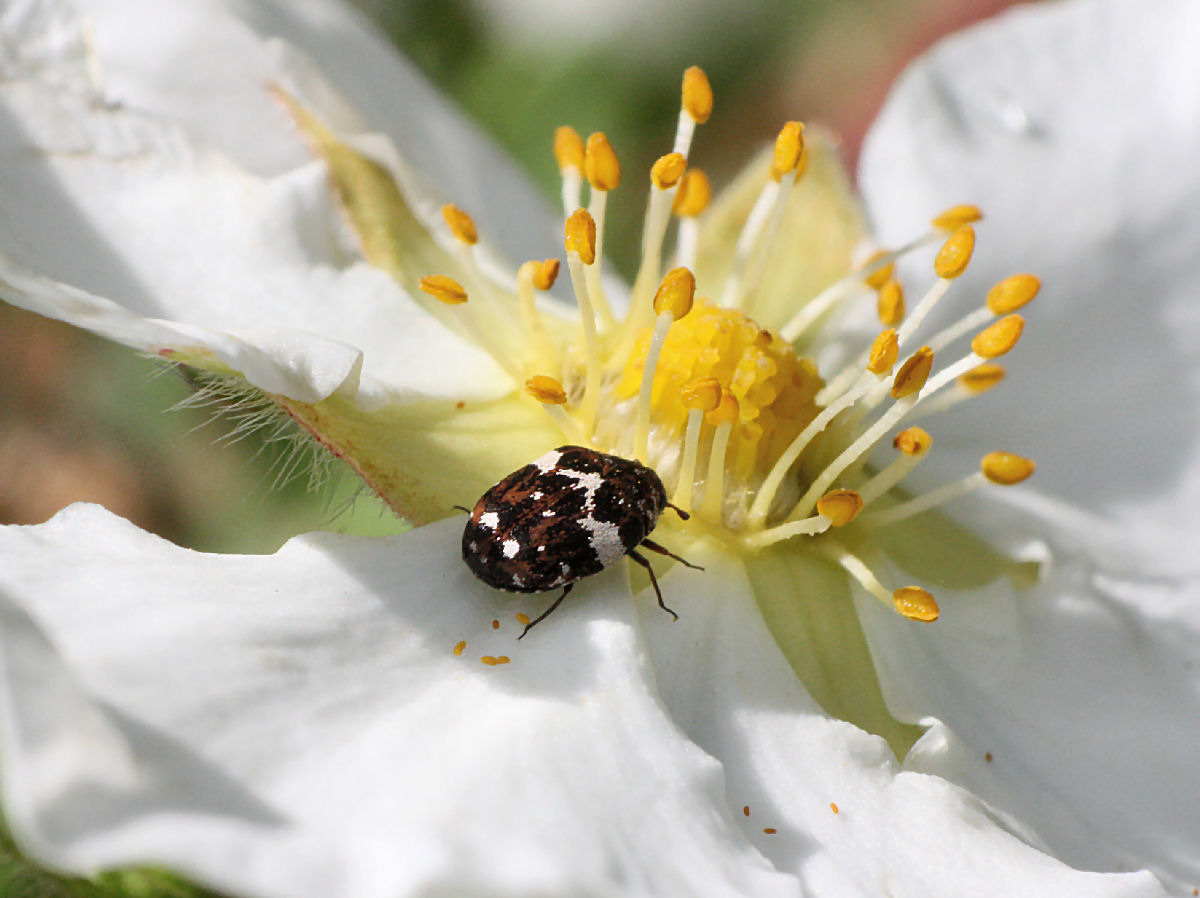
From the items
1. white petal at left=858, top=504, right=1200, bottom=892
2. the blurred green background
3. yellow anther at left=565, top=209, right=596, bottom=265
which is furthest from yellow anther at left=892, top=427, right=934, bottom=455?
the blurred green background

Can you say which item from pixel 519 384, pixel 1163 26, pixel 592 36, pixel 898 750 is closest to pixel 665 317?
pixel 519 384

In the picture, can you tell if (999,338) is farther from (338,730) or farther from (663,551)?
(338,730)

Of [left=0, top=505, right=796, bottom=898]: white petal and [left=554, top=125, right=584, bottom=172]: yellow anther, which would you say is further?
[left=554, top=125, right=584, bottom=172]: yellow anther

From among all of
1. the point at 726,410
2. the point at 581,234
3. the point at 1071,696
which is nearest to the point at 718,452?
the point at 726,410

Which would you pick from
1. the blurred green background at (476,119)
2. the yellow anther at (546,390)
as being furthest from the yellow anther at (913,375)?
the blurred green background at (476,119)

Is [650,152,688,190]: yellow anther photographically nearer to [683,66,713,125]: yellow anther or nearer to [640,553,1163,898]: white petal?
[683,66,713,125]: yellow anther
